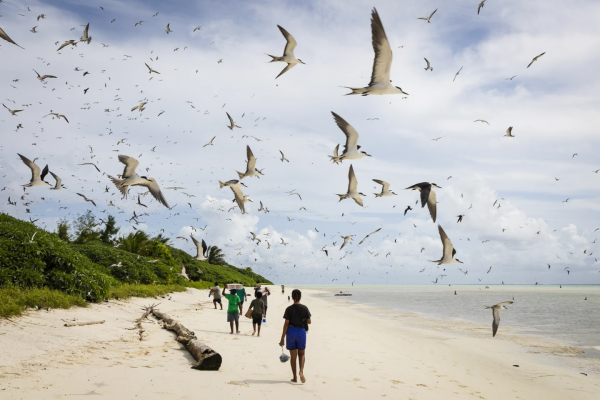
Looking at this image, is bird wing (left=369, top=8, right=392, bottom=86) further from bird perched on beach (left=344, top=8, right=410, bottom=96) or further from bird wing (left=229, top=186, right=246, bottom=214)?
bird wing (left=229, top=186, right=246, bottom=214)

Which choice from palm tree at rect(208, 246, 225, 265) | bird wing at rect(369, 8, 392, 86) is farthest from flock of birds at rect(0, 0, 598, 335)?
palm tree at rect(208, 246, 225, 265)

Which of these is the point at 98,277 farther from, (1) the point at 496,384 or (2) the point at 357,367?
(1) the point at 496,384

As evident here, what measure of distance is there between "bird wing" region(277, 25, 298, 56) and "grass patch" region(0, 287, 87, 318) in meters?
10.4

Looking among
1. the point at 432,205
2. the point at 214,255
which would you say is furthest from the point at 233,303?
the point at 214,255

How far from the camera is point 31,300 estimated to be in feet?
41.0

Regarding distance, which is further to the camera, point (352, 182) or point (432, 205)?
point (352, 182)

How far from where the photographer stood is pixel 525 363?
1532cm

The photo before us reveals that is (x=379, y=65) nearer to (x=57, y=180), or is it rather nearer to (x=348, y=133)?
(x=348, y=133)

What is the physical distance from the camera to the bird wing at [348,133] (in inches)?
585

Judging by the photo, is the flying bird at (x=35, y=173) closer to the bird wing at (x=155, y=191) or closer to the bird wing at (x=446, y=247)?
the bird wing at (x=155, y=191)

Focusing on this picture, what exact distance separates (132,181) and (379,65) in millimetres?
8038

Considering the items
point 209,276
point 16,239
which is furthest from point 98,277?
point 209,276

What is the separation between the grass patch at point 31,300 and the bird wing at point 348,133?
1046 cm

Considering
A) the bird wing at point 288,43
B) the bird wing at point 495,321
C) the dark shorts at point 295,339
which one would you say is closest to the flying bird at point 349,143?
the bird wing at point 288,43
